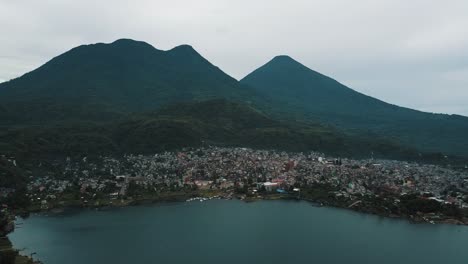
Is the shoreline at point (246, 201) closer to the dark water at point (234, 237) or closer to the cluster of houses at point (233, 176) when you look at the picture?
the dark water at point (234, 237)

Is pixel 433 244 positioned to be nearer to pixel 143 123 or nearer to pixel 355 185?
pixel 355 185

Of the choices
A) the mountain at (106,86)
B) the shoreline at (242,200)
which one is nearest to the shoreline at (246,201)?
the shoreline at (242,200)

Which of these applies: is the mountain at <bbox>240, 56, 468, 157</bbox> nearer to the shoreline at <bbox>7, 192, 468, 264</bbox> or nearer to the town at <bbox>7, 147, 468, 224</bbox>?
the town at <bbox>7, 147, 468, 224</bbox>

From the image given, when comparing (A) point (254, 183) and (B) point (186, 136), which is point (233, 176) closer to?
(A) point (254, 183)

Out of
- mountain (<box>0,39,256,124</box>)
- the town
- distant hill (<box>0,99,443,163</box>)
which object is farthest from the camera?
mountain (<box>0,39,256,124</box>)

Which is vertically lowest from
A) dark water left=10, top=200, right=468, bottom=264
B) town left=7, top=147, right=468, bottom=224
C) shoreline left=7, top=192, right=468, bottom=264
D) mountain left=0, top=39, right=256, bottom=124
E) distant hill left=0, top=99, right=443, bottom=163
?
dark water left=10, top=200, right=468, bottom=264

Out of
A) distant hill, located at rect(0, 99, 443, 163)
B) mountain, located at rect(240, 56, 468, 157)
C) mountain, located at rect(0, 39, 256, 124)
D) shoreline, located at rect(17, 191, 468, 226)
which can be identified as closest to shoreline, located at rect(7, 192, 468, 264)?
shoreline, located at rect(17, 191, 468, 226)

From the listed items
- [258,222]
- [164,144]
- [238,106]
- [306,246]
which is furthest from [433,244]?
[238,106]

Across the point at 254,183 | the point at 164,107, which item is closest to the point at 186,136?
the point at 164,107
